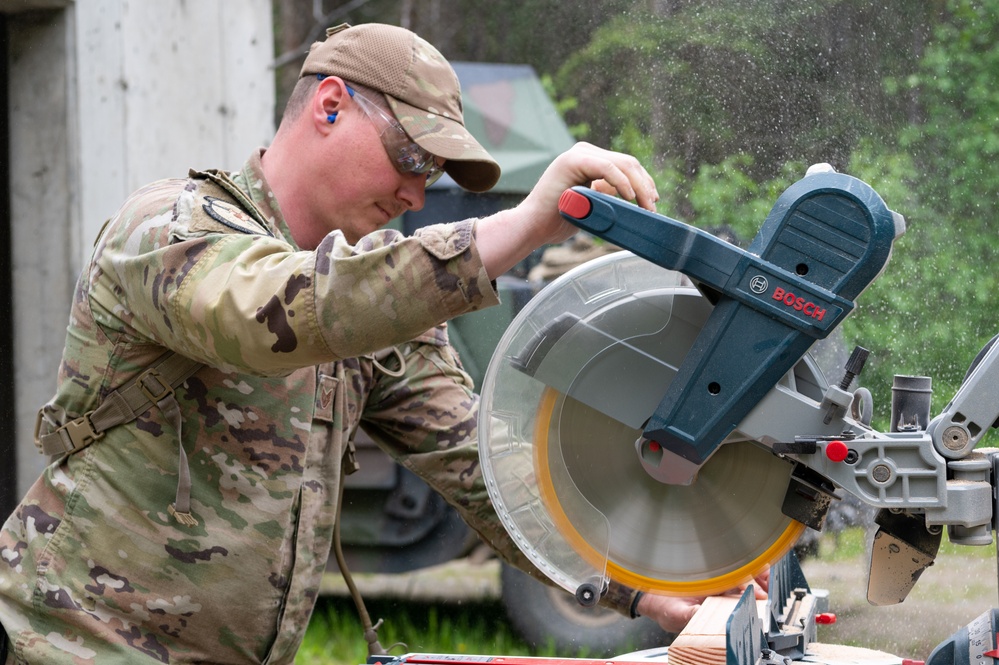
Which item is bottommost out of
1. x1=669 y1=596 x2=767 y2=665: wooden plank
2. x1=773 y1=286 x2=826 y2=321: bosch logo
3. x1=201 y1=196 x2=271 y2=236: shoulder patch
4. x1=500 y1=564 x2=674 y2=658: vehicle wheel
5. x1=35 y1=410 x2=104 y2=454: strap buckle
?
x1=500 y1=564 x2=674 y2=658: vehicle wheel

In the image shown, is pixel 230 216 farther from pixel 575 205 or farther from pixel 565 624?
pixel 565 624

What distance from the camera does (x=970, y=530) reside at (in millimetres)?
1394

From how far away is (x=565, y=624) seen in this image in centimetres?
412

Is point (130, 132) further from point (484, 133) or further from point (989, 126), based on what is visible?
point (989, 126)

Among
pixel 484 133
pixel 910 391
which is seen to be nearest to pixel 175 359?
pixel 910 391

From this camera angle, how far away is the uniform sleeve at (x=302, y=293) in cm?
137

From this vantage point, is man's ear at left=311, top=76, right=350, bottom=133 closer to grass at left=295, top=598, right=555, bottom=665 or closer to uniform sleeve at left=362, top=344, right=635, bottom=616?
uniform sleeve at left=362, top=344, right=635, bottom=616

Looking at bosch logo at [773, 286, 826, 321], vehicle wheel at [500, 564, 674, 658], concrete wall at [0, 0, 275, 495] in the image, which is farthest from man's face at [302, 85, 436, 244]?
vehicle wheel at [500, 564, 674, 658]

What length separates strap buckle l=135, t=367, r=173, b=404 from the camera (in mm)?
1685

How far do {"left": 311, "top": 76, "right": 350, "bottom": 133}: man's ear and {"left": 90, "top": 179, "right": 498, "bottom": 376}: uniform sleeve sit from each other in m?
0.44

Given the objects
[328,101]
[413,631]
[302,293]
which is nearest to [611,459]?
[302,293]

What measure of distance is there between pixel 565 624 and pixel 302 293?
3009mm

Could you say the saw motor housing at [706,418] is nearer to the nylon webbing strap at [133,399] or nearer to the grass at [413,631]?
the nylon webbing strap at [133,399]

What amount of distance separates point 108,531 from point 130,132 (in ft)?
8.42
